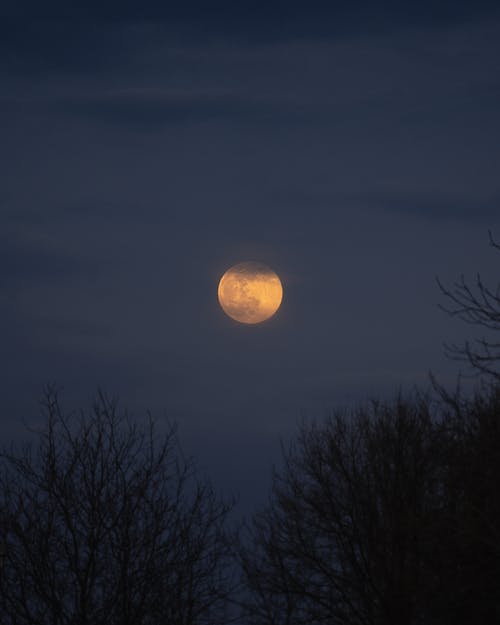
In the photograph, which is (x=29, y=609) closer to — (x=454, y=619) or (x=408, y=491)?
(x=454, y=619)

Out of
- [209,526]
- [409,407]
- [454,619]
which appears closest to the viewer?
[209,526]

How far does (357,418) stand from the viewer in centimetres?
2931

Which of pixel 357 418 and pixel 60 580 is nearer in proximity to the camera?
pixel 60 580

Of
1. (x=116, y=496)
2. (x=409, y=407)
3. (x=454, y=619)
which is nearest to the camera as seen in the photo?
(x=116, y=496)

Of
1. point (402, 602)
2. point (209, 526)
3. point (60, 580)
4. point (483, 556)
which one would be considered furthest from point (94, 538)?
point (402, 602)

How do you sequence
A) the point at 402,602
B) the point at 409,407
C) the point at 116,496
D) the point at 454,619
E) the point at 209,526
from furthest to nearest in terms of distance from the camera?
the point at 409,407 → the point at 402,602 → the point at 454,619 → the point at 209,526 → the point at 116,496

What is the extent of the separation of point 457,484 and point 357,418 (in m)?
10.8

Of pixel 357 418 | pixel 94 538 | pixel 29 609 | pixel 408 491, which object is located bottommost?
pixel 29 609

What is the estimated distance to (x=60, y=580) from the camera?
1392 cm

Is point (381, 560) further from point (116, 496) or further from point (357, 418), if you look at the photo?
point (116, 496)

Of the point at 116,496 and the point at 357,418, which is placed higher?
the point at 357,418

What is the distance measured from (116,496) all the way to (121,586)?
4.74 feet

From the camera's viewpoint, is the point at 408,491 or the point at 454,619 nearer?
the point at 454,619

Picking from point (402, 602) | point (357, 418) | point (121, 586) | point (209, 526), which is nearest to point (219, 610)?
point (209, 526)
